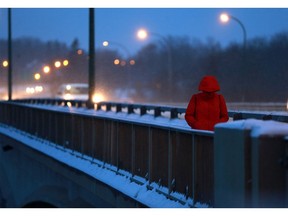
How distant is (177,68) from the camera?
7975cm

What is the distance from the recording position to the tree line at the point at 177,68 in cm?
4097

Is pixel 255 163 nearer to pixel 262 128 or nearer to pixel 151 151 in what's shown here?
pixel 262 128

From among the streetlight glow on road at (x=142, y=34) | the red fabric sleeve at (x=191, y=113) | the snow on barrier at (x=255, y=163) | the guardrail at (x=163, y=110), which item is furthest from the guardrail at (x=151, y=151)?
the streetlight glow on road at (x=142, y=34)

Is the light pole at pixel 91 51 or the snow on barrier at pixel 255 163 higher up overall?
the light pole at pixel 91 51

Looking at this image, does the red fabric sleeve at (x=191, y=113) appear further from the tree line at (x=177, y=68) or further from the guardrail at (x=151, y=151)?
the tree line at (x=177, y=68)

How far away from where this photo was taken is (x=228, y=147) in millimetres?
6707

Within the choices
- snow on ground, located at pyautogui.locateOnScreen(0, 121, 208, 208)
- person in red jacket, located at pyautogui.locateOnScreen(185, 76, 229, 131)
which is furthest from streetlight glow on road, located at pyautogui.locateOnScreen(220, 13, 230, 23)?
person in red jacket, located at pyautogui.locateOnScreen(185, 76, 229, 131)

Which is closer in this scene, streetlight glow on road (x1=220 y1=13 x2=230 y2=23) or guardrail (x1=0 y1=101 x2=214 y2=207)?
guardrail (x1=0 y1=101 x2=214 y2=207)

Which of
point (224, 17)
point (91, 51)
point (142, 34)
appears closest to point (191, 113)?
point (91, 51)

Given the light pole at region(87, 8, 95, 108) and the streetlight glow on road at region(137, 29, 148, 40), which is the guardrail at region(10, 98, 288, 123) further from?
the streetlight glow on road at region(137, 29, 148, 40)

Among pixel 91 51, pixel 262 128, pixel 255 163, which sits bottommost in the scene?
pixel 255 163

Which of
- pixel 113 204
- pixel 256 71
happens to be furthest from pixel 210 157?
pixel 256 71

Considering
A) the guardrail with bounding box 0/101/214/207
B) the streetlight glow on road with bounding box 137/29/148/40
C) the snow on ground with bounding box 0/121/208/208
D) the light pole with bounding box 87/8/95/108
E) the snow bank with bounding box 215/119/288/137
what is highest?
the streetlight glow on road with bounding box 137/29/148/40

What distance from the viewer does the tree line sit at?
40969 millimetres
